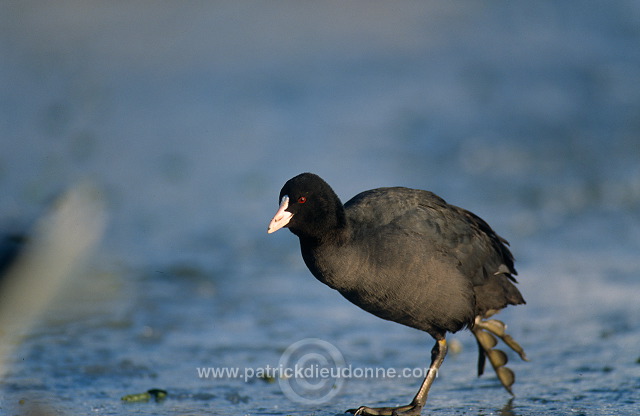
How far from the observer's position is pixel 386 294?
4.51 metres

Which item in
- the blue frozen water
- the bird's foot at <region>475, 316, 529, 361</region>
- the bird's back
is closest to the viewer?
the bird's back

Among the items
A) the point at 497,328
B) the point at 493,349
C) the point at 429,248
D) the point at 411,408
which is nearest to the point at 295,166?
the point at 497,328

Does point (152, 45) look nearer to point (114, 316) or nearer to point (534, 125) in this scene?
point (534, 125)

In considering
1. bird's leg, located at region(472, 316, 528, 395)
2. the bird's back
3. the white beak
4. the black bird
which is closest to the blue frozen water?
bird's leg, located at region(472, 316, 528, 395)

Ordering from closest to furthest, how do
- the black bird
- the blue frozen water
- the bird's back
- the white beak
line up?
the white beak
the black bird
the bird's back
the blue frozen water

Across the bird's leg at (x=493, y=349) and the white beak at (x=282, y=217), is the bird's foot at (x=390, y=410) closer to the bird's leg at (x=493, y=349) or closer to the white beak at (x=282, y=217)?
the bird's leg at (x=493, y=349)

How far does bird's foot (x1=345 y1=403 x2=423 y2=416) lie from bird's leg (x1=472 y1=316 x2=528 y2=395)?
69 cm

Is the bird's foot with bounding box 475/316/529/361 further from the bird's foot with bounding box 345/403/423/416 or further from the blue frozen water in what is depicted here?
the bird's foot with bounding box 345/403/423/416

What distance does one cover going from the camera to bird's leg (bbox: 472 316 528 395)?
16.5 feet

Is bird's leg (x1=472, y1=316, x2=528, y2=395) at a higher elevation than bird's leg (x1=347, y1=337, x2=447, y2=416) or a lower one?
higher

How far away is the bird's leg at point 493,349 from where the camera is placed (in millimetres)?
5043

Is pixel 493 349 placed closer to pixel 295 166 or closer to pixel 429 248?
pixel 429 248

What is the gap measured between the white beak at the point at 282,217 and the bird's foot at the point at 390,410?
105 centimetres

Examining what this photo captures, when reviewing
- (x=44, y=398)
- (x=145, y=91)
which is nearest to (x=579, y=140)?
(x=145, y=91)
